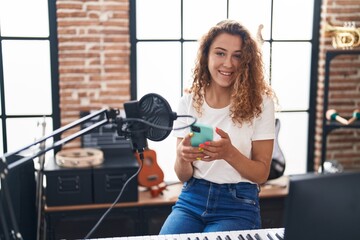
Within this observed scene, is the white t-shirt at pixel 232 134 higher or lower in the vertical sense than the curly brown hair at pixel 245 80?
lower

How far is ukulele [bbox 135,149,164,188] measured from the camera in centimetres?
334

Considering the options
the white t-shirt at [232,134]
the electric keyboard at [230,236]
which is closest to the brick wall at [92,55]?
the white t-shirt at [232,134]

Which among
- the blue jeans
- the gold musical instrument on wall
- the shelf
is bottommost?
the blue jeans

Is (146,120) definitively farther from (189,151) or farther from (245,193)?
(245,193)

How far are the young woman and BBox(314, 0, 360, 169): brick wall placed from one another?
172 cm

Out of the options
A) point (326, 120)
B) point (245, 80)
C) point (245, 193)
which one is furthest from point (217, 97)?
point (326, 120)

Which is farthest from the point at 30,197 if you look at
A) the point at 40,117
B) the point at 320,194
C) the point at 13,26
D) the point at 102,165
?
the point at 13,26

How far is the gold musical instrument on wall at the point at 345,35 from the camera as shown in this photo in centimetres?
346

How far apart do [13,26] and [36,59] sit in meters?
0.28

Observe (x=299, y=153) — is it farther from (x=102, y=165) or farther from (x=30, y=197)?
(x=30, y=197)

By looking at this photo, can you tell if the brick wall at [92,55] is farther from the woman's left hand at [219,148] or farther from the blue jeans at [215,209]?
the woman's left hand at [219,148]

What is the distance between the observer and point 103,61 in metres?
3.38

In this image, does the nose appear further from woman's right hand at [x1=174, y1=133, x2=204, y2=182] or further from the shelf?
the shelf

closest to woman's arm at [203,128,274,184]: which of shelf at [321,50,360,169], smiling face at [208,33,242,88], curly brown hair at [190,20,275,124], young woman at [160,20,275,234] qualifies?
young woman at [160,20,275,234]
